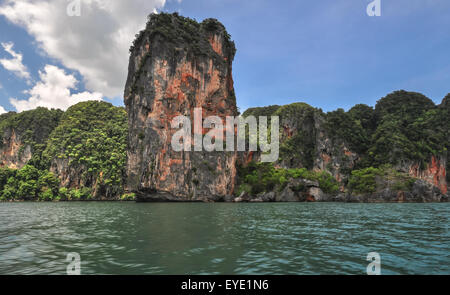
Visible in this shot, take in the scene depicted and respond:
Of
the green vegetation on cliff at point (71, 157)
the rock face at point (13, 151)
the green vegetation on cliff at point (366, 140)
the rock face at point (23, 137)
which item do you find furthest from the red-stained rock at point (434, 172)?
the rock face at point (13, 151)

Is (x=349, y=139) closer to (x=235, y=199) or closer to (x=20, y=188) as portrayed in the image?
(x=235, y=199)

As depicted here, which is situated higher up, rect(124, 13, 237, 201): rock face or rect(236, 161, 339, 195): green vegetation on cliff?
rect(124, 13, 237, 201): rock face

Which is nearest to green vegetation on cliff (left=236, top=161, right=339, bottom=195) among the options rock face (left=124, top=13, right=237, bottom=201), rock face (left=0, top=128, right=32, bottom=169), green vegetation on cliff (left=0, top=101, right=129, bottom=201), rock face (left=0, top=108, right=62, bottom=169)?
rock face (left=124, top=13, right=237, bottom=201)

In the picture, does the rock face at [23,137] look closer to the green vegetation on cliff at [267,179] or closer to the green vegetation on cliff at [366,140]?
the green vegetation on cliff at [267,179]

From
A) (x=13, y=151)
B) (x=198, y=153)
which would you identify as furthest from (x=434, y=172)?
(x=13, y=151)

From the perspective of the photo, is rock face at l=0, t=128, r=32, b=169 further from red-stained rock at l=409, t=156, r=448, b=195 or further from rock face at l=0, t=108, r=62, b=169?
red-stained rock at l=409, t=156, r=448, b=195

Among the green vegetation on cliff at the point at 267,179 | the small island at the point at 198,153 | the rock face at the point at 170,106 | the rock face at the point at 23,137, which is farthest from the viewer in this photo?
the rock face at the point at 23,137

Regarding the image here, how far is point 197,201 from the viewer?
52.0 m

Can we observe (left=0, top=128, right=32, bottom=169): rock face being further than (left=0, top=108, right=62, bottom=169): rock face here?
No

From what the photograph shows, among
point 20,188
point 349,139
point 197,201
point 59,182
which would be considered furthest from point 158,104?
point 349,139

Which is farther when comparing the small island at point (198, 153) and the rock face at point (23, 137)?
the rock face at point (23, 137)

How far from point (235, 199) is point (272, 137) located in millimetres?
40488

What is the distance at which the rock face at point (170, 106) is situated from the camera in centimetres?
4994

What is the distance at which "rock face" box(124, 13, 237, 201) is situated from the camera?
49938mm
